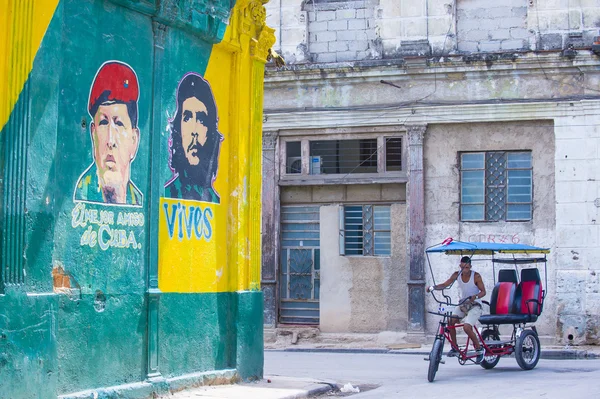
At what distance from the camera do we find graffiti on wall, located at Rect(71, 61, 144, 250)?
31.7 feet

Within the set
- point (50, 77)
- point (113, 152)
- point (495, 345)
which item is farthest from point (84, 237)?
point (495, 345)

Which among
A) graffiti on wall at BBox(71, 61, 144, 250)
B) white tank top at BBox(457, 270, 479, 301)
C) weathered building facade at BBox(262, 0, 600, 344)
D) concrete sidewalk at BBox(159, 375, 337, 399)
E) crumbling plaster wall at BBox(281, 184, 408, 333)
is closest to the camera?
graffiti on wall at BBox(71, 61, 144, 250)

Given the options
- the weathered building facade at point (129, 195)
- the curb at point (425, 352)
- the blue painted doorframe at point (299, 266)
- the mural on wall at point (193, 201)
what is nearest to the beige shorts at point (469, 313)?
the weathered building facade at point (129, 195)

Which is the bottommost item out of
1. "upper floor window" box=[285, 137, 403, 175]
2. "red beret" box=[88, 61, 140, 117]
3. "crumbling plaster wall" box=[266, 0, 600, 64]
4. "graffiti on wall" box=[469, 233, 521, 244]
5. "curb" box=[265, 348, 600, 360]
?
"curb" box=[265, 348, 600, 360]

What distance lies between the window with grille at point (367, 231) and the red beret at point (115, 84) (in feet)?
35.0

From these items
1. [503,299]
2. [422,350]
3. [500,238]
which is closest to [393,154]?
[500,238]

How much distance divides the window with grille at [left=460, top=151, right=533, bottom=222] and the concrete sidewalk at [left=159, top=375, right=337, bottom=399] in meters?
8.35

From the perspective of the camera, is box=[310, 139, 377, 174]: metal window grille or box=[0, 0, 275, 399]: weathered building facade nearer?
box=[0, 0, 275, 399]: weathered building facade

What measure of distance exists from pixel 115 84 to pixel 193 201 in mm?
1954

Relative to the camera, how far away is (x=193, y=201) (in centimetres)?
1148

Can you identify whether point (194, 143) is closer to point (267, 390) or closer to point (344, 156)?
point (267, 390)

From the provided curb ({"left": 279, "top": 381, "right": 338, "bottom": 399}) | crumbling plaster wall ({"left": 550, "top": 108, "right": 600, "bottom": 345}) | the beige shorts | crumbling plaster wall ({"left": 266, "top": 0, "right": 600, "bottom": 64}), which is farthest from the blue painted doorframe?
curb ({"left": 279, "top": 381, "right": 338, "bottom": 399})

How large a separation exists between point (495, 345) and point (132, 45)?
735cm

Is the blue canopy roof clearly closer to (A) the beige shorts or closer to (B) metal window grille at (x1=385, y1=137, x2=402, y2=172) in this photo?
(A) the beige shorts
